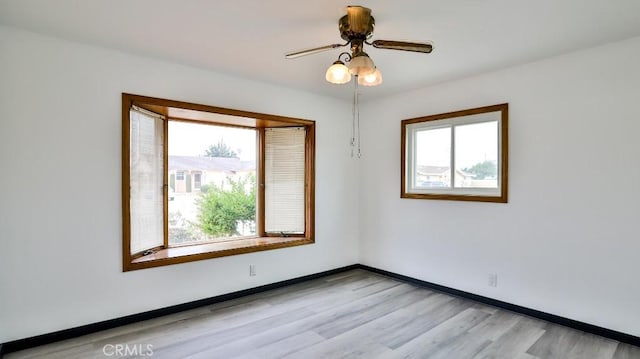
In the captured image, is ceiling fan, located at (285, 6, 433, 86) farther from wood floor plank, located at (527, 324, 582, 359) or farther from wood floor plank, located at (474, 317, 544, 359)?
wood floor plank, located at (527, 324, 582, 359)

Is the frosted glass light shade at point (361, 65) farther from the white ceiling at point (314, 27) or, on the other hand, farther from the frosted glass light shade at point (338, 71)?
the white ceiling at point (314, 27)

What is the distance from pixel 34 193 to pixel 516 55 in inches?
170

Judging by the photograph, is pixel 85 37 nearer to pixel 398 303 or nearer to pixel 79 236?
pixel 79 236

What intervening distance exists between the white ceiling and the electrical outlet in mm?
2189

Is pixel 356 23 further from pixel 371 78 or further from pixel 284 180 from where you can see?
pixel 284 180

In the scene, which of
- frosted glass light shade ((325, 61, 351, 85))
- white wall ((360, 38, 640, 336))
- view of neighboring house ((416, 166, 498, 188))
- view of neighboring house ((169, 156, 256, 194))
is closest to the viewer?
frosted glass light shade ((325, 61, 351, 85))

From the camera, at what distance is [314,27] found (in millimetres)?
2484

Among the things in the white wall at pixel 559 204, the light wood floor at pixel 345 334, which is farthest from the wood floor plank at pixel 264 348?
the white wall at pixel 559 204

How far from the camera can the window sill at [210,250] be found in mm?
3157

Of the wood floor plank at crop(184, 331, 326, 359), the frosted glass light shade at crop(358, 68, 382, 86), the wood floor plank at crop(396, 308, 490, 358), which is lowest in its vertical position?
the wood floor plank at crop(396, 308, 490, 358)

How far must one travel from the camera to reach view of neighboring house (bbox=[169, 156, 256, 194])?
3.81 m

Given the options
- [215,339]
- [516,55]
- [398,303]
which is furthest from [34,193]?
[516,55]

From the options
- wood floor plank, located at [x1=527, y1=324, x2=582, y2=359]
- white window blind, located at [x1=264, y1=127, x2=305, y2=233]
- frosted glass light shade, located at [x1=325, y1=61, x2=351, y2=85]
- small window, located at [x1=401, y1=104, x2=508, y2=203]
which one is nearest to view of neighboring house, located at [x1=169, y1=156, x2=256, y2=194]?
white window blind, located at [x1=264, y1=127, x2=305, y2=233]

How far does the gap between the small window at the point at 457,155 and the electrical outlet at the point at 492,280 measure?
0.80 meters
